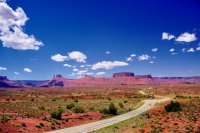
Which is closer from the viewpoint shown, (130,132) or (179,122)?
(130,132)

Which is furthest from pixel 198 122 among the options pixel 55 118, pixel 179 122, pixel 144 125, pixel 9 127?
pixel 9 127

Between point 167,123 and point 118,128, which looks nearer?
point 118,128

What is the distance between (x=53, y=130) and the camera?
28.5m

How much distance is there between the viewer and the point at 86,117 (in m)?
37.9

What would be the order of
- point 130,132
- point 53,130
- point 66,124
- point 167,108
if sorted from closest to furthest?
point 130,132 → point 53,130 → point 66,124 → point 167,108

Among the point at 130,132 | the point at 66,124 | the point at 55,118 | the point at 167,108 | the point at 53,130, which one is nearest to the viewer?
the point at 130,132

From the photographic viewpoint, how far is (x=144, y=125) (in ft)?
99.6

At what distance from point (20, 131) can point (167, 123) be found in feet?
52.7

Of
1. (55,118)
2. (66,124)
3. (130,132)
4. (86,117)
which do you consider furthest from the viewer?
(86,117)

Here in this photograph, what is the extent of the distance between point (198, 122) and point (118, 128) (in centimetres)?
937

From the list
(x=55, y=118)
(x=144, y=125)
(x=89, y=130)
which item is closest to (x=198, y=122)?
(x=144, y=125)

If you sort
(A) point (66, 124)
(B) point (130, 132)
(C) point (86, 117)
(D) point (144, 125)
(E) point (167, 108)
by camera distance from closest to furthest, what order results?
(B) point (130, 132) < (D) point (144, 125) < (A) point (66, 124) < (C) point (86, 117) < (E) point (167, 108)

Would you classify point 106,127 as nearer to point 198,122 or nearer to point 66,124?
point 66,124

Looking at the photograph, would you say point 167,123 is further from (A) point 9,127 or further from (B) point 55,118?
(A) point 9,127
